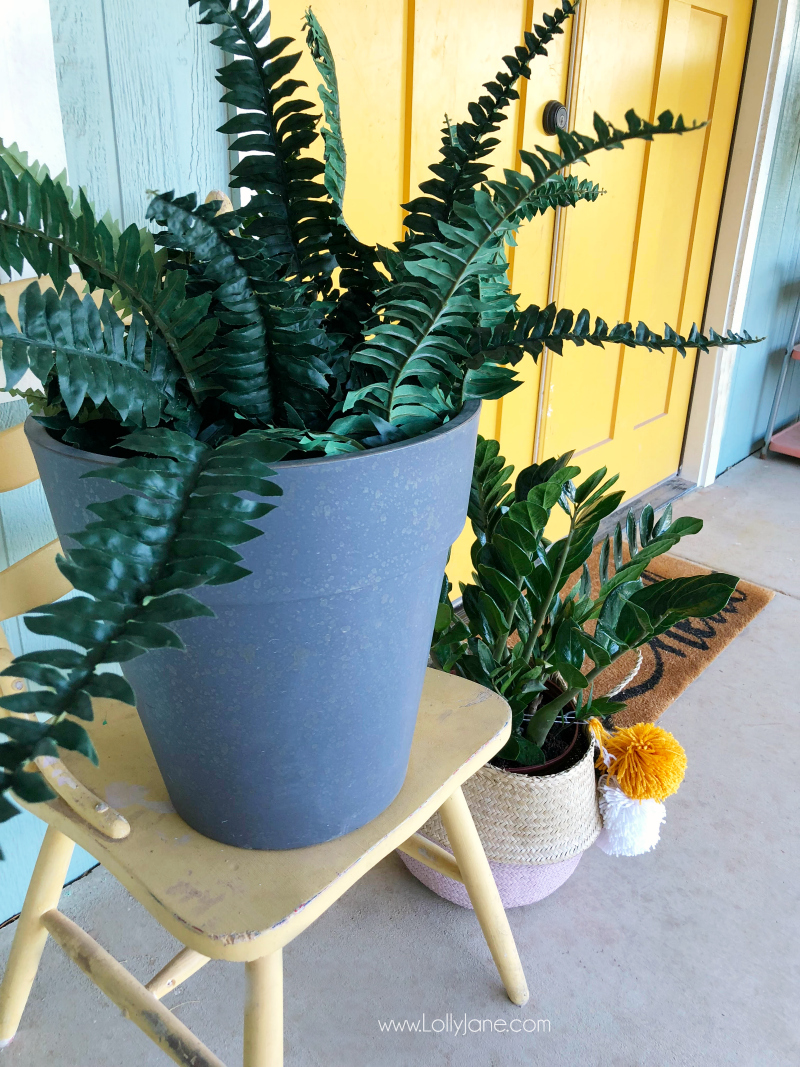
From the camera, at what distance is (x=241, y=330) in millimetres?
417

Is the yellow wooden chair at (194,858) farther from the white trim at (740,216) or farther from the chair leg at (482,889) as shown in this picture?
the white trim at (740,216)

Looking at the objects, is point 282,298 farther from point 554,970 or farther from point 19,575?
point 554,970

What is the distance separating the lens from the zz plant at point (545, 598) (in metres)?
0.78

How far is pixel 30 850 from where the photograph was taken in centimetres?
103

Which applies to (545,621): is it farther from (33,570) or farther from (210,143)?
(210,143)

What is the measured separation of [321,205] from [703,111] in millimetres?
1976

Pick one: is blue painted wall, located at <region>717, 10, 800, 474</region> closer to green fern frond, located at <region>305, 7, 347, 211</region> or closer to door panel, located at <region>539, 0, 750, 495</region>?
door panel, located at <region>539, 0, 750, 495</region>

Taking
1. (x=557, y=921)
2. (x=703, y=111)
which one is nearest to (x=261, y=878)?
(x=557, y=921)

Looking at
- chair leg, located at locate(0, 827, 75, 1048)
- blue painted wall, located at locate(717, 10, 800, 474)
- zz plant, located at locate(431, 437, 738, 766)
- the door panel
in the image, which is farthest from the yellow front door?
chair leg, located at locate(0, 827, 75, 1048)

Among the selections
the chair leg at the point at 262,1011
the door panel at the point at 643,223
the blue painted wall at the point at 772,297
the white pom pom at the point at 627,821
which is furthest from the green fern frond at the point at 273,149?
the blue painted wall at the point at 772,297

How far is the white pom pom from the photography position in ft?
3.25

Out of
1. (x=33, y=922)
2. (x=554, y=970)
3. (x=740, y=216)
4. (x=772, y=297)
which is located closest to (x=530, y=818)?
(x=554, y=970)

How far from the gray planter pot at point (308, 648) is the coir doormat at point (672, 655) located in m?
1.01

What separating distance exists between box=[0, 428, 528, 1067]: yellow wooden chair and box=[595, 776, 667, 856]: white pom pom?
0.70ft
